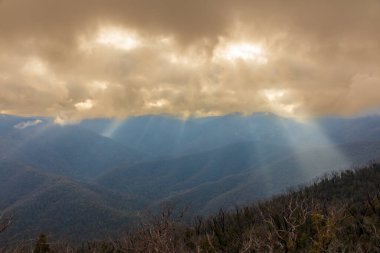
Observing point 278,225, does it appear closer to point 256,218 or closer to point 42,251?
point 256,218

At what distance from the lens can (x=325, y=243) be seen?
47.0m

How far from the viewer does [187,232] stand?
409 feet

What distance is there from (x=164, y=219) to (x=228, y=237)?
261ft

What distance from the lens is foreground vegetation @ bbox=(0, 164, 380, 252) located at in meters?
39.8

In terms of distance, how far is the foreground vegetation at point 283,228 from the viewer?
39.8 m

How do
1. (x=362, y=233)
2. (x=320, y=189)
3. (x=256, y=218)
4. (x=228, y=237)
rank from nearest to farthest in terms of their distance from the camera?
(x=362, y=233) < (x=228, y=237) < (x=256, y=218) < (x=320, y=189)

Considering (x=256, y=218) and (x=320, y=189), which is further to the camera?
(x=320, y=189)

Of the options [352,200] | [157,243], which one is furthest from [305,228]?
[157,243]

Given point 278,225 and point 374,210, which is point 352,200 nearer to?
point 374,210

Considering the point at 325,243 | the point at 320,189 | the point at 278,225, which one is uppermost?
the point at 325,243

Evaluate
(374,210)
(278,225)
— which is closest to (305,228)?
(278,225)

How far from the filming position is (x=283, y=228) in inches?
2660

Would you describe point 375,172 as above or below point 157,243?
below

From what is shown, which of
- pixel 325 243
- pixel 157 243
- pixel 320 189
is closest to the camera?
pixel 157 243
